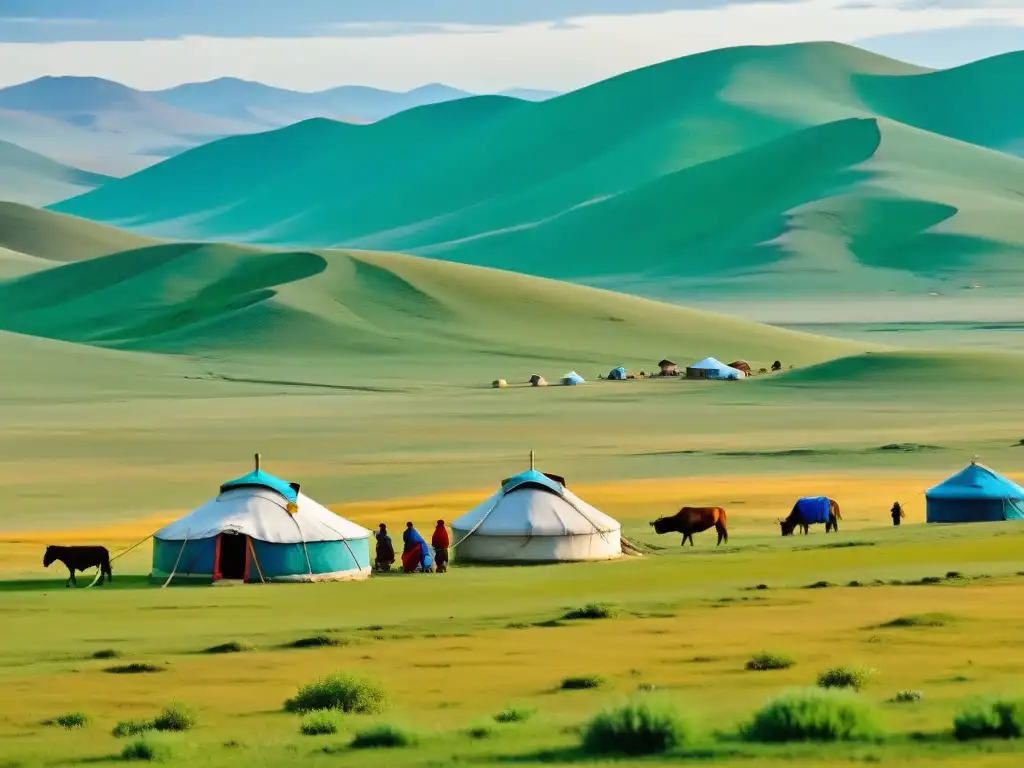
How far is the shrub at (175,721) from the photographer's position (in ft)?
62.4

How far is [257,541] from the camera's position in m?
33.1

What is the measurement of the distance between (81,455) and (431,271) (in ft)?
272

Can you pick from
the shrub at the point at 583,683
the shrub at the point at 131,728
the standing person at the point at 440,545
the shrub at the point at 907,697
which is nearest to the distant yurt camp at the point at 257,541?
the standing person at the point at 440,545

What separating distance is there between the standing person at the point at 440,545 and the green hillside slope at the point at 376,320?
237ft

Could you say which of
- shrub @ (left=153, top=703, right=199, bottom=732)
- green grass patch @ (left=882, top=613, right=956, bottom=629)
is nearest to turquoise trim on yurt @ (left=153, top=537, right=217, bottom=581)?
green grass patch @ (left=882, top=613, right=956, bottom=629)

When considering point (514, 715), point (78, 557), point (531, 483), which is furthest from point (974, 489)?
point (514, 715)

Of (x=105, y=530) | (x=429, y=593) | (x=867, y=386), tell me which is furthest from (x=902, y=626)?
(x=867, y=386)

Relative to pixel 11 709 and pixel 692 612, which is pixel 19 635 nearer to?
pixel 11 709

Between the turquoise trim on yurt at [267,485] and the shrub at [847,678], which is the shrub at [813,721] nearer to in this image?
the shrub at [847,678]

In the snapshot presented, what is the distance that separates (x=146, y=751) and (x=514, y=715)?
3.24 metres

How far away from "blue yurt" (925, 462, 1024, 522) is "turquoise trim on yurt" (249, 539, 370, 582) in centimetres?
1342

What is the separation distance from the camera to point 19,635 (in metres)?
26.9

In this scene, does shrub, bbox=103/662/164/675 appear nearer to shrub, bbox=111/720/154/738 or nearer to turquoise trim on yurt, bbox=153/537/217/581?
shrub, bbox=111/720/154/738

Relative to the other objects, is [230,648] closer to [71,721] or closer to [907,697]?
[71,721]
